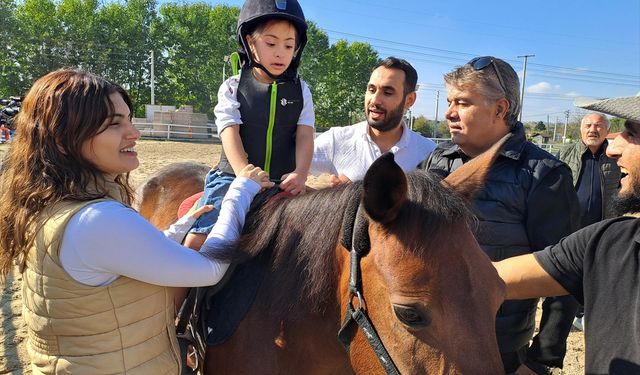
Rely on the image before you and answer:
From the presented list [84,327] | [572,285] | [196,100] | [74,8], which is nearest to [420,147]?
[572,285]

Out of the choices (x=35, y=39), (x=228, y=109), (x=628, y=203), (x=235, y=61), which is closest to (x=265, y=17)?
(x=235, y=61)

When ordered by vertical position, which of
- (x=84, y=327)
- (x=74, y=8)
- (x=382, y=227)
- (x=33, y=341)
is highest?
A: (x=74, y=8)

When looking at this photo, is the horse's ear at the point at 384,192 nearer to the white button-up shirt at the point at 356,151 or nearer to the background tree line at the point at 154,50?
the white button-up shirt at the point at 356,151

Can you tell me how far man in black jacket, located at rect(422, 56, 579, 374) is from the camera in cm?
210

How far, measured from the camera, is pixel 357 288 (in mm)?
1455

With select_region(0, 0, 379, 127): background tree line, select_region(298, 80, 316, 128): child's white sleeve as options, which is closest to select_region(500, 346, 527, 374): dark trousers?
select_region(298, 80, 316, 128): child's white sleeve

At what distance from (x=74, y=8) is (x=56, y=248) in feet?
192

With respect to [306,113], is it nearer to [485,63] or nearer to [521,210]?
[485,63]

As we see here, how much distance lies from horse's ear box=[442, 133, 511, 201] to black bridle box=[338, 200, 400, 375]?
0.39 m

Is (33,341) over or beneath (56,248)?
beneath

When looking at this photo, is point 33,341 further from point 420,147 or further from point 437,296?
point 420,147

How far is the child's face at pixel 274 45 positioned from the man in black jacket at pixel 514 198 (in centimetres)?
100

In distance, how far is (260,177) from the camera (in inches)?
79.0

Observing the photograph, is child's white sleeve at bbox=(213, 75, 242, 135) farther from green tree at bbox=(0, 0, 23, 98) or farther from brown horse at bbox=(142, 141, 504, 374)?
green tree at bbox=(0, 0, 23, 98)
